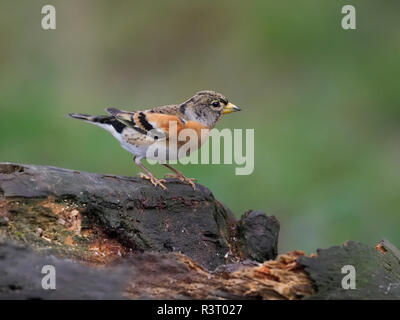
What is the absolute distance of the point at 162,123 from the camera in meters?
7.18

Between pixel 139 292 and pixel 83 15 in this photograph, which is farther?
pixel 83 15

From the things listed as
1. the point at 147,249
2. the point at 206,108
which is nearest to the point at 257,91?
the point at 206,108

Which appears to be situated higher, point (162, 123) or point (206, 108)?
point (206, 108)

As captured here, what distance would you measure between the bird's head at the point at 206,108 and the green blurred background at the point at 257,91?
131 inches

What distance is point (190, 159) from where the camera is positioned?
450 inches

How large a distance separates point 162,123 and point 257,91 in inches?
309

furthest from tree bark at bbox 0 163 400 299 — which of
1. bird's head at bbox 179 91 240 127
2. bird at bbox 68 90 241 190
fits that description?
bird's head at bbox 179 91 240 127

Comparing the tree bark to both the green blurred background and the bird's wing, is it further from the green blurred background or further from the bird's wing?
the green blurred background

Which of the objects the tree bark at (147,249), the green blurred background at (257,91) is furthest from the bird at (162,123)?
the green blurred background at (257,91)

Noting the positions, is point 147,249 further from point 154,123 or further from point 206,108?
point 206,108

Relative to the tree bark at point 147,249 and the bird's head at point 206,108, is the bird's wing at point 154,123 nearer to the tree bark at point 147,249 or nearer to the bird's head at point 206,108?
the bird's head at point 206,108
